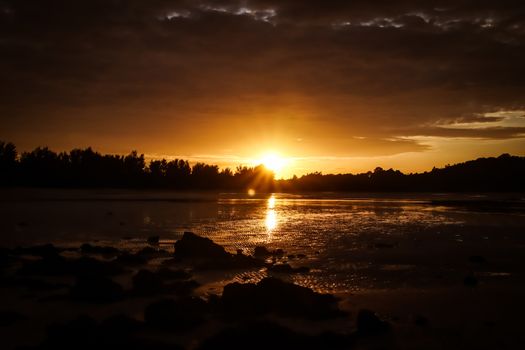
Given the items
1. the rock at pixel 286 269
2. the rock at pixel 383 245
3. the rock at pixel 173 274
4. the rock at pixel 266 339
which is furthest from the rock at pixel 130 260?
the rock at pixel 383 245

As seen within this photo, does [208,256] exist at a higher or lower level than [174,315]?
higher

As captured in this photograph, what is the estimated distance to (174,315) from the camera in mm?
10547

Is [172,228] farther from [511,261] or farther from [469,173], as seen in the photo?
[469,173]

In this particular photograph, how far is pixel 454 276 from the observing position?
16.7 m

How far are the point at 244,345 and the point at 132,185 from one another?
463 ft

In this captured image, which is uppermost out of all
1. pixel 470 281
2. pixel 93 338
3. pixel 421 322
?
pixel 470 281

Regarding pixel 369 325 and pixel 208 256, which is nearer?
pixel 369 325

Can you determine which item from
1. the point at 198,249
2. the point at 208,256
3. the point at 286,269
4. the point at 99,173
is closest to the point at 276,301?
the point at 286,269

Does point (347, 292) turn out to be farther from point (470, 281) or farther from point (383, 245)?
point (383, 245)

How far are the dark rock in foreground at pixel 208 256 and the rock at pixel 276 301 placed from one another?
5.38 m

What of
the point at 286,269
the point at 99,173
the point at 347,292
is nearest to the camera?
the point at 347,292

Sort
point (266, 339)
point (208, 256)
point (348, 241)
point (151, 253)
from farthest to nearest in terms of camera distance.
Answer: point (348, 241) < point (151, 253) < point (208, 256) < point (266, 339)

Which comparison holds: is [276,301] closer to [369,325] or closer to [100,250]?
[369,325]

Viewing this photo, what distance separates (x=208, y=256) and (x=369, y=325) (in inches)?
388
